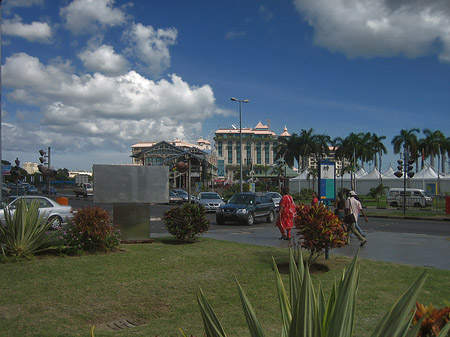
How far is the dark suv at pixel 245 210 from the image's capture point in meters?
20.7

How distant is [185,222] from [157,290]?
16.2 ft

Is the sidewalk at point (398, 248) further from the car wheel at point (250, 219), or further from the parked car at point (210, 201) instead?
the parked car at point (210, 201)

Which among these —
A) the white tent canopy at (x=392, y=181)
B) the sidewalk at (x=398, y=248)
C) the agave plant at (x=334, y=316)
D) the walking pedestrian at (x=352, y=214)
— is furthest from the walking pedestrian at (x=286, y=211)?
the white tent canopy at (x=392, y=181)

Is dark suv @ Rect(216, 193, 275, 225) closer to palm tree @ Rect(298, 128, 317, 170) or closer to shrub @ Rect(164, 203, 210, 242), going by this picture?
shrub @ Rect(164, 203, 210, 242)

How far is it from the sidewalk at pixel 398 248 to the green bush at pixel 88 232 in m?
5.06

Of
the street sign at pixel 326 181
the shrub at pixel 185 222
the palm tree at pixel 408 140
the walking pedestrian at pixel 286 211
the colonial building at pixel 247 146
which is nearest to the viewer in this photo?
the shrub at pixel 185 222

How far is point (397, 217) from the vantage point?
25984 mm

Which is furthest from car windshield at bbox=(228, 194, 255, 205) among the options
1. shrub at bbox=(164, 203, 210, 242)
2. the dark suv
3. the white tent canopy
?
the white tent canopy

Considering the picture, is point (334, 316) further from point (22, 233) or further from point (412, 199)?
point (412, 199)

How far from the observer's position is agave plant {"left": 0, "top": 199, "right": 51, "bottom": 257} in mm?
9078

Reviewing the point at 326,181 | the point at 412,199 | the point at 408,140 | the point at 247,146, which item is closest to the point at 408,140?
the point at 408,140

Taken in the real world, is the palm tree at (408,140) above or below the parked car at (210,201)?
above

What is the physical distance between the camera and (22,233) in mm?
9164

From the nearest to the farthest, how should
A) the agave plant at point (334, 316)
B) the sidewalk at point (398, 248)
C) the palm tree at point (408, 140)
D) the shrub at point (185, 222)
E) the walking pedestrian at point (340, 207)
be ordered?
the agave plant at point (334, 316) < the sidewalk at point (398, 248) < the shrub at point (185, 222) < the walking pedestrian at point (340, 207) < the palm tree at point (408, 140)
